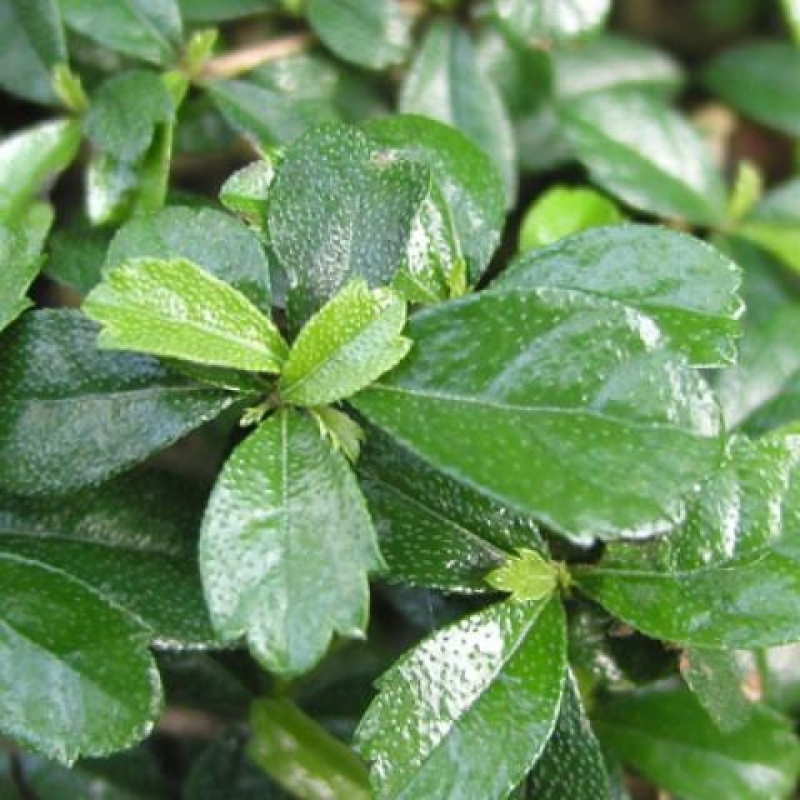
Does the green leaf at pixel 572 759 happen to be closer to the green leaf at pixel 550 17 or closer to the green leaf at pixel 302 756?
the green leaf at pixel 302 756

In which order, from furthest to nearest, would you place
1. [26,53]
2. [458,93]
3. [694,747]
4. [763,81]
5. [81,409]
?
[763,81] < [458,93] < [26,53] < [694,747] < [81,409]

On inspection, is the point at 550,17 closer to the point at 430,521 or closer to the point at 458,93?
the point at 458,93

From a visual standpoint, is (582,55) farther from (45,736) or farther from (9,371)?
(45,736)

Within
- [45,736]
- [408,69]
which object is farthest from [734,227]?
[45,736]

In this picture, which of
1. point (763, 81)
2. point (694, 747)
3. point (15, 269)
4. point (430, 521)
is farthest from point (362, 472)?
point (763, 81)

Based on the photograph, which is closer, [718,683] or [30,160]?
[718,683]

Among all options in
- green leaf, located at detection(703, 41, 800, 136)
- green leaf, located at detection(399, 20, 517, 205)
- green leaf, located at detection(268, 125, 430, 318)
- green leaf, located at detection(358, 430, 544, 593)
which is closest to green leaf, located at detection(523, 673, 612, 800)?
green leaf, located at detection(358, 430, 544, 593)

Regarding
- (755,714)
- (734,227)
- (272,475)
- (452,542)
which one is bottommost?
(755,714)

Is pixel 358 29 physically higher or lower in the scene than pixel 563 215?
higher
